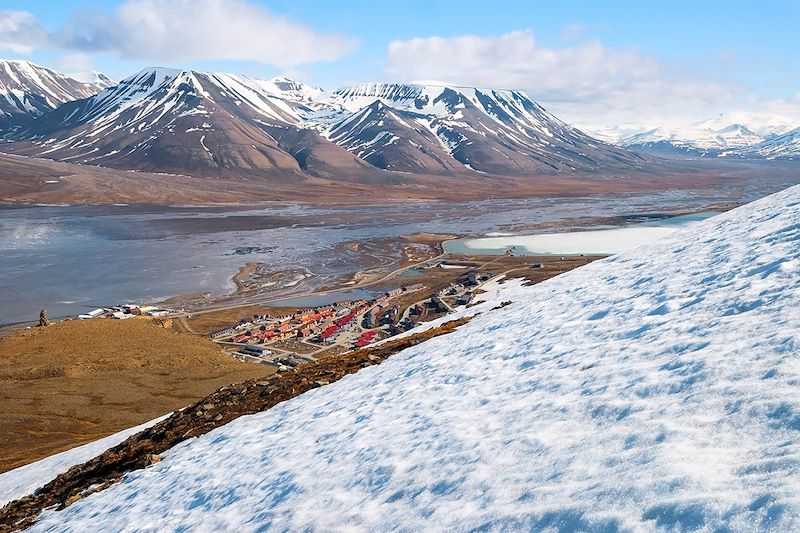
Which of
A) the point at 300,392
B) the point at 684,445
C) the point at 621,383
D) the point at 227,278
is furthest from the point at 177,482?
the point at 227,278

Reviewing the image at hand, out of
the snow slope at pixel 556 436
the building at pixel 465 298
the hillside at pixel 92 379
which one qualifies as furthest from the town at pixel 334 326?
the snow slope at pixel 556 436

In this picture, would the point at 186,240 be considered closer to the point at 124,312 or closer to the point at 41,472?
the point at 124,312

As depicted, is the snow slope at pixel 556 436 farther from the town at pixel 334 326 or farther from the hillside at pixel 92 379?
the town at pixel 334 326

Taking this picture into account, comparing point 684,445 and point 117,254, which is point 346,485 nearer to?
point 684,445

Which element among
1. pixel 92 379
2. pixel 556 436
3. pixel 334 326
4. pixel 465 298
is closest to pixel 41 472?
pixel 556 436

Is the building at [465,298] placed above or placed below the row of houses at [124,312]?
below

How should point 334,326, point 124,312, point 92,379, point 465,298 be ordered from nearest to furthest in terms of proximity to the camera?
point 92,379
point 334,326
point 124,312
point 465,298

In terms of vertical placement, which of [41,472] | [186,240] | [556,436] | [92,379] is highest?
[186,240]
